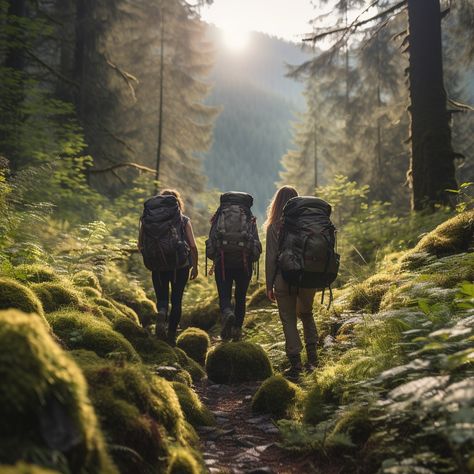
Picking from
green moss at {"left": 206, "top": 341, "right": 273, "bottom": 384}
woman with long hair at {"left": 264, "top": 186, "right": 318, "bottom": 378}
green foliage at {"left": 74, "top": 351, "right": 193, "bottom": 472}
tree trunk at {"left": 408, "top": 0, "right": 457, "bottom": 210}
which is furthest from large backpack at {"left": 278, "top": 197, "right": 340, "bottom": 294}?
tree trunk at {"left": 408, "top": 0, "right": 457, "bottom": 210}

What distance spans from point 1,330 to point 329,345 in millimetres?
4431

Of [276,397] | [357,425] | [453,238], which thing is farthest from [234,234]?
[357,425]

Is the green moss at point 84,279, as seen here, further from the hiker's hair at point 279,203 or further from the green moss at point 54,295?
the hiker's hair at point 279,203

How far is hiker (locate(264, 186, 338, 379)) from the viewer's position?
5.27 m

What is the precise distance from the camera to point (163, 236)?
247 inches

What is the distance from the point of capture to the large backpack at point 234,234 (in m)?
6.88

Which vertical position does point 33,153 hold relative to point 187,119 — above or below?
below

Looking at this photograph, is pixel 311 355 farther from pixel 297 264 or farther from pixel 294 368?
pixel 297 264

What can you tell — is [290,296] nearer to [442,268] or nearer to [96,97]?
[442,268]

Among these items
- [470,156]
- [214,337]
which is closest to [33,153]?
[214,337]

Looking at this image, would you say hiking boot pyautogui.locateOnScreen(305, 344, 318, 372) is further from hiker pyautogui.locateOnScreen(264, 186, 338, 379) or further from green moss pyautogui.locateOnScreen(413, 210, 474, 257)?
green moss pyautogui.locateOnScreen(413, 210, 474, 257)

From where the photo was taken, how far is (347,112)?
992 inches

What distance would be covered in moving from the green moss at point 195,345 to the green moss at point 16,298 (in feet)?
12.1

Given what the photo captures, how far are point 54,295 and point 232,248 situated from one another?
9.00 ft
